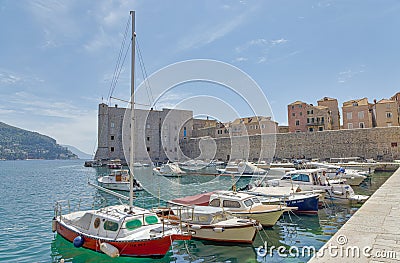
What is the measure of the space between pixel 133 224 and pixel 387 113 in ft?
173

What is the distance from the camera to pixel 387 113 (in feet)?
160

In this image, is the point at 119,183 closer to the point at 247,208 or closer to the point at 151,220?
the point at 247,208

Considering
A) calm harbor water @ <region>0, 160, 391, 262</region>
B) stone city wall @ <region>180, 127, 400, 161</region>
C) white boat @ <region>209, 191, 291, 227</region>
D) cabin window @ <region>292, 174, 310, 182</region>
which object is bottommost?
calm harbor water @ <region>0, 160, 391, 262</region>

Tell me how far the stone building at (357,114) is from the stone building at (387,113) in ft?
5.96

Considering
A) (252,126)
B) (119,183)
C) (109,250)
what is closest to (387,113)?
(252,126)

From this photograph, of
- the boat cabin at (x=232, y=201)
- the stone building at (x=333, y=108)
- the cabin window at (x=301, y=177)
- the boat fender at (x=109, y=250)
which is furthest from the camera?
the stone building at (x=333, y=108)

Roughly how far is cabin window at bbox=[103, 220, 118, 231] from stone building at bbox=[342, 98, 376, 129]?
5314 cm

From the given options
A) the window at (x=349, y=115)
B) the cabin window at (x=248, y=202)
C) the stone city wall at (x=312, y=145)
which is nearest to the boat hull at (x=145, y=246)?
the cabin window at (x=248, y=202)

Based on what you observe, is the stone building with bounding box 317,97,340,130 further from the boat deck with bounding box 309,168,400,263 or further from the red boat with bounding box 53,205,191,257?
the red boat with bounding box 53,205,191,257

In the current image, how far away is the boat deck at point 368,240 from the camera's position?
4.78 meters

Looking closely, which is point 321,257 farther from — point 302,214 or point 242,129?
point 242,129

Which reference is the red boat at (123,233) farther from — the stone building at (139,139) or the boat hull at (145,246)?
the stone building at (139,139)

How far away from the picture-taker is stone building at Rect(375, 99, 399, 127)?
48.4 m

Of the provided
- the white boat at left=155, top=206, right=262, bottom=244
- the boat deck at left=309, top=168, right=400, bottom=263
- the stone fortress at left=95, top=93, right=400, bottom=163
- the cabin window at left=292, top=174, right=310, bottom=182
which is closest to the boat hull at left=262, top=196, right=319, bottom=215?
the cabin window at left=292, top=174, right=310, bottom=182
